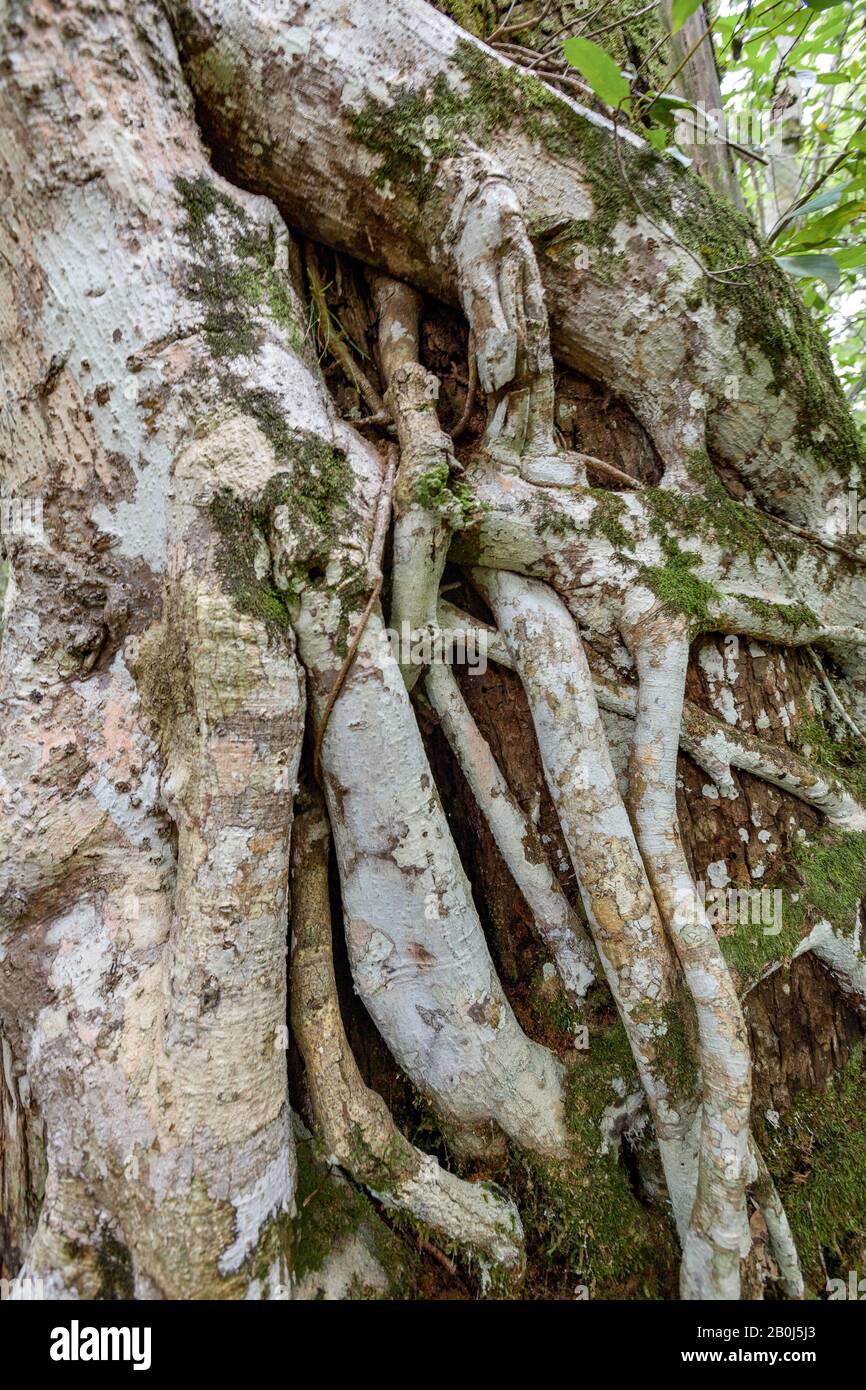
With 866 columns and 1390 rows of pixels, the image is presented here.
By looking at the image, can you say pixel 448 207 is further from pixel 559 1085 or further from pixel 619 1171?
pixel 619 1171

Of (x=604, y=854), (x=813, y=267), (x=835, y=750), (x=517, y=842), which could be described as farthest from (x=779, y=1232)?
(x=813, y=267)

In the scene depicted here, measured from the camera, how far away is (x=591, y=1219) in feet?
5.23

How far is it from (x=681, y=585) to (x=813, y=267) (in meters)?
0.70

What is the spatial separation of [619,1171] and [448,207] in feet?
7.84

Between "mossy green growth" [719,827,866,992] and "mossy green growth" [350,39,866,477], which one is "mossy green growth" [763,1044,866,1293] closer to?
"mossy green growth" [719,827,866,992]

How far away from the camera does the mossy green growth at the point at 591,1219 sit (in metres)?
1.59

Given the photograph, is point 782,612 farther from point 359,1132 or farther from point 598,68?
point 359,1132

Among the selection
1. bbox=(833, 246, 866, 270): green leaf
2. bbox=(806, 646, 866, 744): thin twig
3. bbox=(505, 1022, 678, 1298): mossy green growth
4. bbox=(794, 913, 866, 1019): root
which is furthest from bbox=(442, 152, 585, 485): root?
bbox=(505, 1022, 678, 1298): mossy green growth

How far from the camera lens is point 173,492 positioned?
4.94 feet

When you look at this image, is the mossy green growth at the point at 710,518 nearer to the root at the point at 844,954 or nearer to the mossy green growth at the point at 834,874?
the mossy green growth at the point at 834,874

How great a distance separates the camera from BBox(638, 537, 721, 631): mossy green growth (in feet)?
5.74

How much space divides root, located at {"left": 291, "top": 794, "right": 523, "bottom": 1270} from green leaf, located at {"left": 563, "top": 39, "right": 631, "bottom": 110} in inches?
62.2
